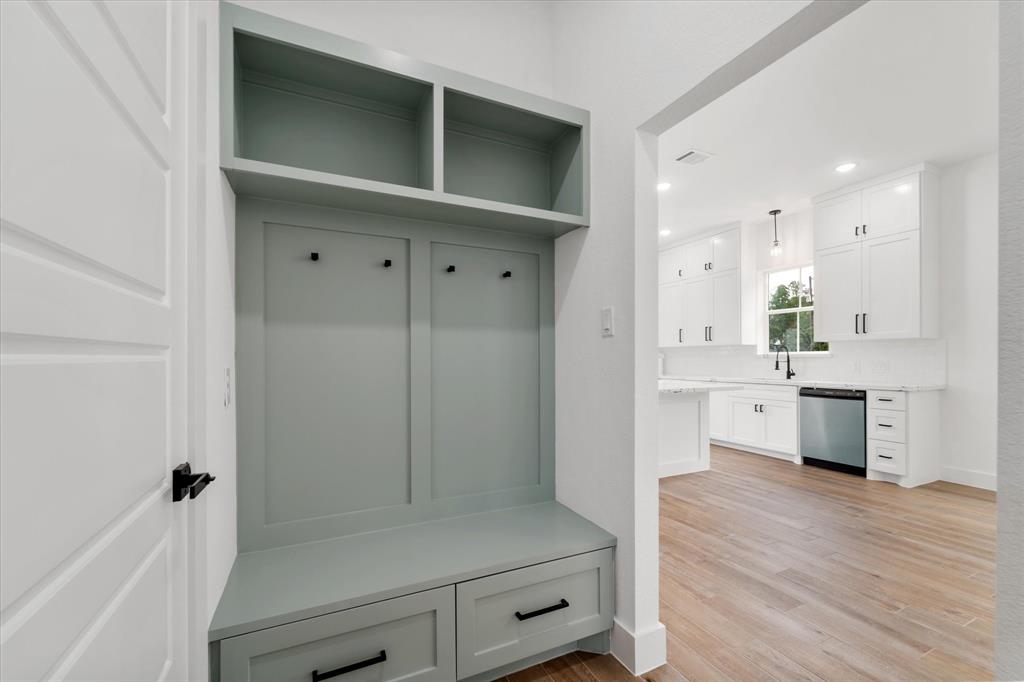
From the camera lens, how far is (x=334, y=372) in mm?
1880

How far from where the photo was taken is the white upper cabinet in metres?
4.21

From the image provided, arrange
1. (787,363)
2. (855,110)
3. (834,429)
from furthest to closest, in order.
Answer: (787,363) → (834,429) → (855,110)

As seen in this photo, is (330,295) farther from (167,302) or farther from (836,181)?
(836,181)

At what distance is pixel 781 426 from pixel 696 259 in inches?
103

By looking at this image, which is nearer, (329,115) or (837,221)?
(329,115)

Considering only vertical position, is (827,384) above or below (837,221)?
below

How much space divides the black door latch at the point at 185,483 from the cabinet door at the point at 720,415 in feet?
19.4

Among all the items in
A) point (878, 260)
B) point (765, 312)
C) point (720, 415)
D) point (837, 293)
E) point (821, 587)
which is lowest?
point (821, 587)

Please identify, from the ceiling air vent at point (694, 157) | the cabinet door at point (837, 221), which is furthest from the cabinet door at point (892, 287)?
the ceiling air vent at point (694, 157)

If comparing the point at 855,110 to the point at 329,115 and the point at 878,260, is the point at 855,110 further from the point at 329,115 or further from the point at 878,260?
the point at 329,115

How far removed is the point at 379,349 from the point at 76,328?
1323 millimetres

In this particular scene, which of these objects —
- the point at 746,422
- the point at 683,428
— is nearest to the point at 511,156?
the point at 683,428

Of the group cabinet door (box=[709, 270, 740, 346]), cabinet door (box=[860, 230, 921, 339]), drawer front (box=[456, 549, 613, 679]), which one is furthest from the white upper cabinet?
drawer front (box=[456, 549, 613, 679])

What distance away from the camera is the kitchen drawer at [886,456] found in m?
4.16
